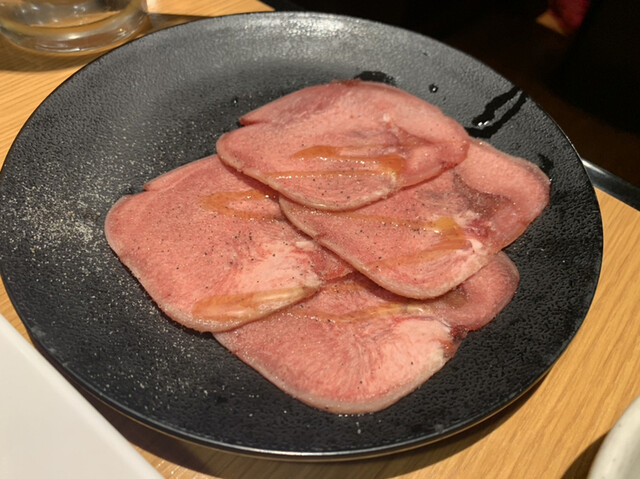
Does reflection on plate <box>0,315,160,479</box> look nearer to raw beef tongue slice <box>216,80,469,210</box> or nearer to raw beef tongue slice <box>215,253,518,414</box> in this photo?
raw beef tongue slice <box>215,253,518,414</box>

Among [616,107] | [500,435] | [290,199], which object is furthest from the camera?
[616,107]

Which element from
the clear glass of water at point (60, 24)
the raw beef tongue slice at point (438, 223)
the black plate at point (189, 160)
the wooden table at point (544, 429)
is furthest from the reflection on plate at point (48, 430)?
the clear glass of water at point (60, 24)

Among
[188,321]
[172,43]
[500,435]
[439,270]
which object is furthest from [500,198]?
[172,43]

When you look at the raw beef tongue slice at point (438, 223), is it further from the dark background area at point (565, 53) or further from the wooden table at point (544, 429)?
the dark background area at point (565, 53)

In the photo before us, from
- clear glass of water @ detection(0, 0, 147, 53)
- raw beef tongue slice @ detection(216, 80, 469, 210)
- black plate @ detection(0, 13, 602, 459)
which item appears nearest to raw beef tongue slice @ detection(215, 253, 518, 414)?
black plate @ detection(0, 13, 602, 459)

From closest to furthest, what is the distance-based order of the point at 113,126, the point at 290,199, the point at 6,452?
the point at 6,452, the point at 290,199, the point at 113,126

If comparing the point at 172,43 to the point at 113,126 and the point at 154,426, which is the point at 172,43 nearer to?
the point at 113,126
